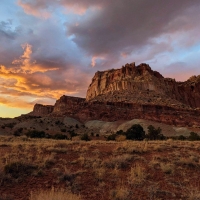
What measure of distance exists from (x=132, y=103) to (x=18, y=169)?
104 meters

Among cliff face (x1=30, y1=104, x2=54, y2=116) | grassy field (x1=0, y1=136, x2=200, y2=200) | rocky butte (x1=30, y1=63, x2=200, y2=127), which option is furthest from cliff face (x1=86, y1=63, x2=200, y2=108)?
grassy field (x1=0, y1=136, x2=200, y2=200)

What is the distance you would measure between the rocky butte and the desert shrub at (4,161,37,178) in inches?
3582

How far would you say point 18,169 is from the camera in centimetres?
1063

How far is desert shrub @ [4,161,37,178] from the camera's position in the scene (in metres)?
10.2

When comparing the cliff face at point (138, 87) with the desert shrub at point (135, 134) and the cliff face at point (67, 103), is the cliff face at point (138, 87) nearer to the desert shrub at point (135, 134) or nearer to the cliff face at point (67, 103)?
the cliff face at point (67, 103)

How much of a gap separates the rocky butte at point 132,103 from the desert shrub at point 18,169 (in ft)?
298

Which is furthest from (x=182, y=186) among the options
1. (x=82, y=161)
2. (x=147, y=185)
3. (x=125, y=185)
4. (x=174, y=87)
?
(x=174, y=87)

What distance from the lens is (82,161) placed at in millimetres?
12602

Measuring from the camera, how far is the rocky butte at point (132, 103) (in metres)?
104

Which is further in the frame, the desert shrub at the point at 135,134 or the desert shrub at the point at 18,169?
the desert shrub at the point at 135,134

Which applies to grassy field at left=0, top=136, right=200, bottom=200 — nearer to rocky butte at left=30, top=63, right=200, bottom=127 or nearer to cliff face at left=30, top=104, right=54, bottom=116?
rocky butte at left=30, top=63, right=200, bottom=127

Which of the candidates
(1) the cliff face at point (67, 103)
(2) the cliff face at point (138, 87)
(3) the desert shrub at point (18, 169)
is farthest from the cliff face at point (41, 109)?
(3) the desert shrub at point (18, 169)

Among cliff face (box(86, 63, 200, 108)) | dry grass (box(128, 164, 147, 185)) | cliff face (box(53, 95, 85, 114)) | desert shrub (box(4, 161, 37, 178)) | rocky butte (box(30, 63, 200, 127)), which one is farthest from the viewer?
cliff face (box(86, 63, 200, 108))

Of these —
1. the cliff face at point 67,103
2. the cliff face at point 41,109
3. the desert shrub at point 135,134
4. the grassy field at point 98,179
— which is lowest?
the grassy field at point 98,179
